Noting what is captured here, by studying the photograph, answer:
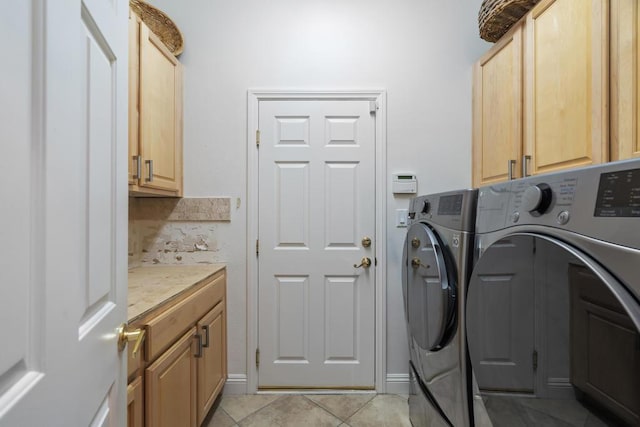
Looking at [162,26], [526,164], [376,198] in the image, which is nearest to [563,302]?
[526,164]

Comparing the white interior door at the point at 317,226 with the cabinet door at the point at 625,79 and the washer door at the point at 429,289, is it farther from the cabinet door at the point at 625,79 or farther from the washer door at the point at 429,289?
the cabinet door at the point at 625,79

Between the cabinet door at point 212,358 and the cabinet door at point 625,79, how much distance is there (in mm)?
1963

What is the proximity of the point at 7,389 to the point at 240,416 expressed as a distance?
167 centimetres

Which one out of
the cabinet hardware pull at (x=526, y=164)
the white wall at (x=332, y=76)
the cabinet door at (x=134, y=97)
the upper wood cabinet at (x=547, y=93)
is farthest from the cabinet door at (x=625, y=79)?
the cabinet door at (x=134, y=97)

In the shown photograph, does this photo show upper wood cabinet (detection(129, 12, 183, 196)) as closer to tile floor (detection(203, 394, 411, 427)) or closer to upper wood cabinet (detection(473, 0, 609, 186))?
tile floor (detection(203, 394, 411, 427))

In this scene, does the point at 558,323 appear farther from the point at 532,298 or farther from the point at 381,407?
the point at 381,407

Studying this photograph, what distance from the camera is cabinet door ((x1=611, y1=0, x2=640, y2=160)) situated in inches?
38.2

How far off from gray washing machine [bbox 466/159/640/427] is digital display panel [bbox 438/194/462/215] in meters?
0.21

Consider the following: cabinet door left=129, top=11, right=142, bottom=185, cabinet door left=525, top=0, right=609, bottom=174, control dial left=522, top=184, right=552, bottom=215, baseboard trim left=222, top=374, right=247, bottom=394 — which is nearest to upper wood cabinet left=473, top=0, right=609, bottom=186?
cabinet door left=525, top=0, right=609, bottom=174

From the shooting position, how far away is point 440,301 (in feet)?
3.41

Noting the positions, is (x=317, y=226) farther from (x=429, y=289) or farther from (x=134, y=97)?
(x=134, y=97)

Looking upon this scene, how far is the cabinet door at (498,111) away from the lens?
1.47m

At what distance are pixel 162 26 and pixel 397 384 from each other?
276cm

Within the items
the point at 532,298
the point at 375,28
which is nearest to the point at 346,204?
the point at 375,28
